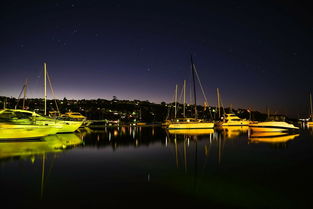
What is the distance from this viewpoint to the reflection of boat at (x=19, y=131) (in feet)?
58.6

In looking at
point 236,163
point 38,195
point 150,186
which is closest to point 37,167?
point 38,195

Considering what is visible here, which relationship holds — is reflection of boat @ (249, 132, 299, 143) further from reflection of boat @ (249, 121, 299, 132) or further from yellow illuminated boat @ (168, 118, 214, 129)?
yellow illuminated boat @ (168, 118, 214, 129)

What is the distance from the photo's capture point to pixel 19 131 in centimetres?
1828

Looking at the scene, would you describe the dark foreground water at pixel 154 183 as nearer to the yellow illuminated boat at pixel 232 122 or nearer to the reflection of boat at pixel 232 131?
the reflection of boat at pixel 232 131

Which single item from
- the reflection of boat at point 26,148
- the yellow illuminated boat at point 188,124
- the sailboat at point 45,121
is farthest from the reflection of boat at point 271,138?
the sailboat at point 45,121

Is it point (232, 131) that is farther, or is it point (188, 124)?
point (188, 124)

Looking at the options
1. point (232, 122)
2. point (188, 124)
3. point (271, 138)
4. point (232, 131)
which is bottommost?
point (232, 131)

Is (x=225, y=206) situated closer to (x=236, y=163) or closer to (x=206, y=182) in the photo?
(x=206, y=182)

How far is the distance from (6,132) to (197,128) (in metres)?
31.1

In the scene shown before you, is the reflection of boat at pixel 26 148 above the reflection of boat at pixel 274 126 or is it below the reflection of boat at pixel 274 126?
below

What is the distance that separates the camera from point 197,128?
135 feet

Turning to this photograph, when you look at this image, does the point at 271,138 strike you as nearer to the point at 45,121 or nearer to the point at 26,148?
the point at 26,148

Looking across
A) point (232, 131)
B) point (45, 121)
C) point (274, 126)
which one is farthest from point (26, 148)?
point (274, 126)

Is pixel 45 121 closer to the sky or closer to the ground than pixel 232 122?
closer to the sky
